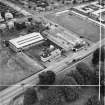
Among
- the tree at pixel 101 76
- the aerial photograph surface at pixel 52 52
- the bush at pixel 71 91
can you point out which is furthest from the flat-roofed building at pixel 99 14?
the bush at pixel 71 91

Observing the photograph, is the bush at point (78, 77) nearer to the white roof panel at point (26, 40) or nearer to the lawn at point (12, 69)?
the lawn at point (12, 69)

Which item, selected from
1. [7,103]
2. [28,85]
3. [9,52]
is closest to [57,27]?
[9,52]

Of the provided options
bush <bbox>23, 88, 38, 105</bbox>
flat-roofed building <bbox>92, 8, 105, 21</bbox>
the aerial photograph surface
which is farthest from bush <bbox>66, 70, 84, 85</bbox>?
flat-roofed building <bbox>92, 8, 105, 21</bbox>

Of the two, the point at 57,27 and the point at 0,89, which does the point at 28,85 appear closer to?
the point at 0,89

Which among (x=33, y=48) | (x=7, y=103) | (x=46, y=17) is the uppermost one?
(x=46, y=17)

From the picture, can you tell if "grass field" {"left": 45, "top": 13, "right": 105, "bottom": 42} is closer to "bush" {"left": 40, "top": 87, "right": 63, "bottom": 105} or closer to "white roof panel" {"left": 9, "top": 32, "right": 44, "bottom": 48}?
"white roof panel" {"left": 9, "top": 32, "right": 44, "bottom": 48}

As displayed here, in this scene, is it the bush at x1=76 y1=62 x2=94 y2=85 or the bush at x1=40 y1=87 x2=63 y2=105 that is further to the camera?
the bush at x1=76 y1=62 x2=94 y2=85

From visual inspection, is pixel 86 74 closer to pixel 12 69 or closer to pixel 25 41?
pixel 12 69
